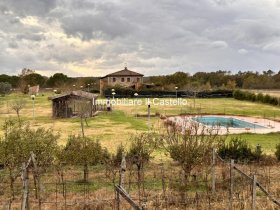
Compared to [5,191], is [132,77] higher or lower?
higher

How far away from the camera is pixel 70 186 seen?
46.2 feet

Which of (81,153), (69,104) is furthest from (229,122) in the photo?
(81,153)

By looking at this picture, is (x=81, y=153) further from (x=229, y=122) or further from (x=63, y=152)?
(x=229, y=122)

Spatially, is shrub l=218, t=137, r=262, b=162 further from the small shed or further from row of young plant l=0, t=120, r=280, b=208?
the small shed

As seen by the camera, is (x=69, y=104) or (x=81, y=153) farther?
(x=69, y=104)

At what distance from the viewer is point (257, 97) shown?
191ft

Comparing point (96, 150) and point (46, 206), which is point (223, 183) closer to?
point (96, 150)

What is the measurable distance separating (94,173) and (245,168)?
628 centimetres

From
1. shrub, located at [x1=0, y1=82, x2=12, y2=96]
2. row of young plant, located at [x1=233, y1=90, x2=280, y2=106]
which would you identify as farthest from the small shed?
shrub, located at [x1=0, y1=82, x2=12, y2=96]

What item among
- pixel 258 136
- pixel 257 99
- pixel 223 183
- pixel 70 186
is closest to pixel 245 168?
pixel 223 183

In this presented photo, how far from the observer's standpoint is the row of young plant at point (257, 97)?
175 feet

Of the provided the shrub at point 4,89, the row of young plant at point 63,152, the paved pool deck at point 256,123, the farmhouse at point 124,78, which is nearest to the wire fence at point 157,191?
the row of young plant at point 63,152

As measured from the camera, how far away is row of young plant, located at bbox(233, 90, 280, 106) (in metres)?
53.3

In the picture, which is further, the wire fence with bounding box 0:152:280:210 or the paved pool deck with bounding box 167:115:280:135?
the paved pool deck with bounding box 167:115:280:135
